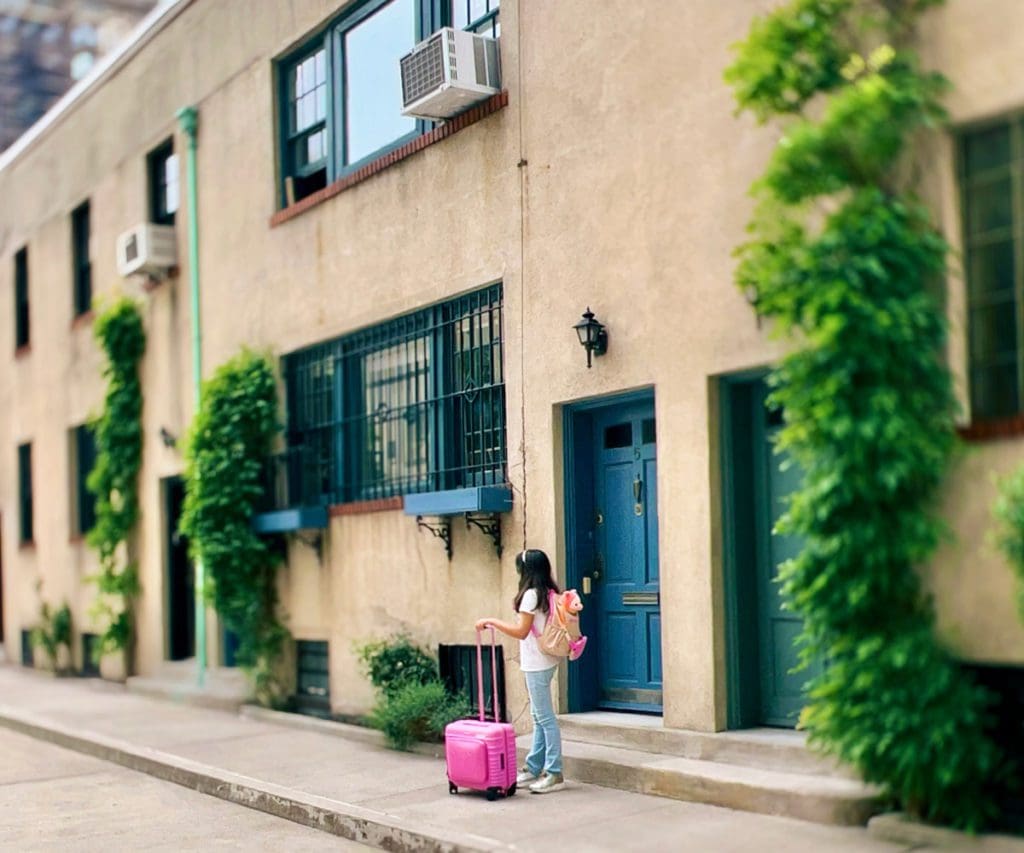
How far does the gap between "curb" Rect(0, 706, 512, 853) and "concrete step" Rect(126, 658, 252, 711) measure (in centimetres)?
165

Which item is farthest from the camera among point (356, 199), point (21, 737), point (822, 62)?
point (21, 737)

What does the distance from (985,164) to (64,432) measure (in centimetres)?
1585

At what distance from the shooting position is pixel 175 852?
8.66 metres

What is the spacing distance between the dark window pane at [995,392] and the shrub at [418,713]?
5294 millimetres

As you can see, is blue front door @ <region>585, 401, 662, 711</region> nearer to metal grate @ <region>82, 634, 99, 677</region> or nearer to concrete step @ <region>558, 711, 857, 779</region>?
concrete step @ <region>558, 711, 857, 779</region>

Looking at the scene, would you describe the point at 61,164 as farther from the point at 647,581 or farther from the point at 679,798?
the point at 679,798

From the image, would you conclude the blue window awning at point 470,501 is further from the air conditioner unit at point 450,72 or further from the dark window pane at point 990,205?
the dark window pane at point 990,205

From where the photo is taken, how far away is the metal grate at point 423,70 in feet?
36.2

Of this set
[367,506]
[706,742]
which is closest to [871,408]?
[706,742]

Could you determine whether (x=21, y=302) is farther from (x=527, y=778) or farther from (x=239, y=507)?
(x=527, y=778)

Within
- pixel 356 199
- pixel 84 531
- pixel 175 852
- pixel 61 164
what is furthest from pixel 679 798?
pixel 61 164

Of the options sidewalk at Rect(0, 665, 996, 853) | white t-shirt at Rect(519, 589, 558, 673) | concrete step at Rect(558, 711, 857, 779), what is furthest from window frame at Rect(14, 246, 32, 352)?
white t-shirt at Rect(519, 589, 558, 673)

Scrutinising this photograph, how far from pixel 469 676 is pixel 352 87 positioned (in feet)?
19.0

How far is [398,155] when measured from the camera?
12.5m
